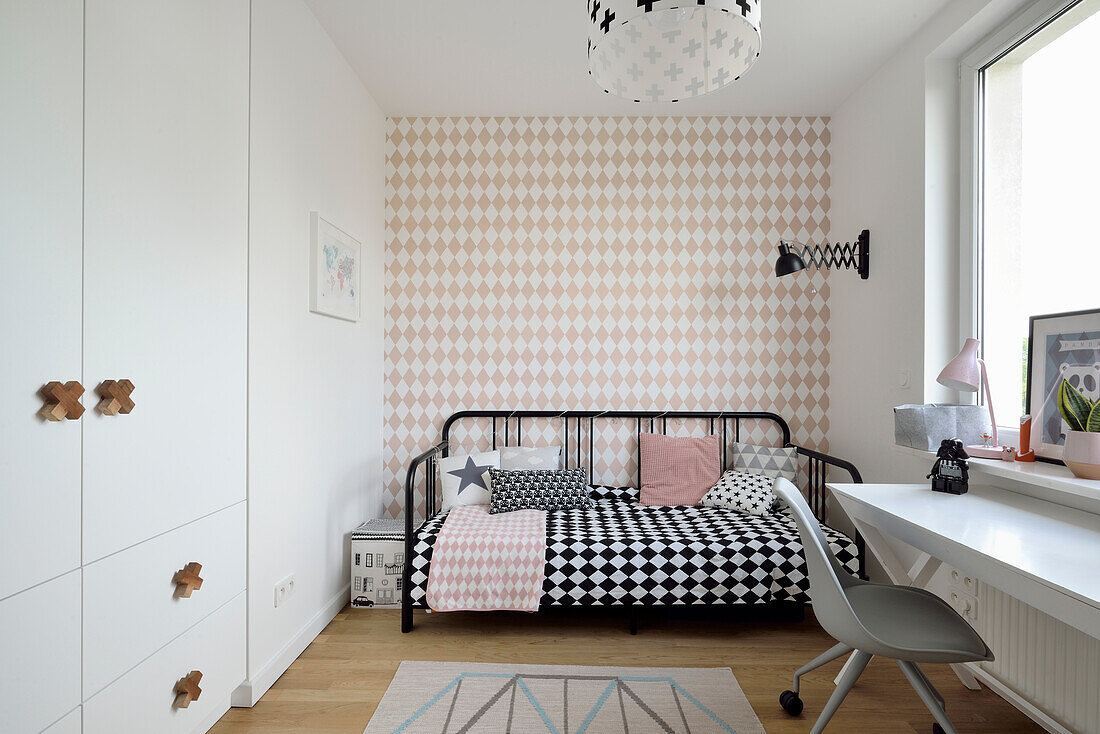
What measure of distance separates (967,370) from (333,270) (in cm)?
258

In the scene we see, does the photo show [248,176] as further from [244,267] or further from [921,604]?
[921,604]

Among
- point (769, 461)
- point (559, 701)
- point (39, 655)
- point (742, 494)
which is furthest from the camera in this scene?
point (769, 461)

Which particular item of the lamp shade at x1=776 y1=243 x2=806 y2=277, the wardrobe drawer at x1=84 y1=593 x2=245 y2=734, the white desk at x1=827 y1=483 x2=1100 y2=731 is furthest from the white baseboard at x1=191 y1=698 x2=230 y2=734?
the lamp shade at x1=776 y1=243 x2=806 y2=277

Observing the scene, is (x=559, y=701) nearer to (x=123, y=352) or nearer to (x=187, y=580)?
(x=187, y=580)

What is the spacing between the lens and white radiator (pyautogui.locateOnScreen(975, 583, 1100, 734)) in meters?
1.72

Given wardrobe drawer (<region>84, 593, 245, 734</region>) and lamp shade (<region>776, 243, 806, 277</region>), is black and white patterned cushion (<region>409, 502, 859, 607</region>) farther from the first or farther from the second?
lamp shade (<region>776, 243, 806, 277</region>)

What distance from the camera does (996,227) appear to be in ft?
7.67

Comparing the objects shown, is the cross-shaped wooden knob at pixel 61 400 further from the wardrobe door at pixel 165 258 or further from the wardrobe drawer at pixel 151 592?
the wardrobe drawer at pixel 151 592

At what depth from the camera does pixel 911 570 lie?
6.95ft

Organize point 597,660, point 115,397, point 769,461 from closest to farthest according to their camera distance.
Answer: point 115,397 → point 597,660 → point 769,461

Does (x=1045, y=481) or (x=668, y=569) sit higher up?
(x=1045, y=481)

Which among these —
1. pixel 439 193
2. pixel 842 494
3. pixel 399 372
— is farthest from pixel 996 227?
pixel 399 372

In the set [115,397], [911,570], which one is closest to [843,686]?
[911,570]

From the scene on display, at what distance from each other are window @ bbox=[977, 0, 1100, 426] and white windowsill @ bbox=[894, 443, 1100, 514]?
14.3 inches
